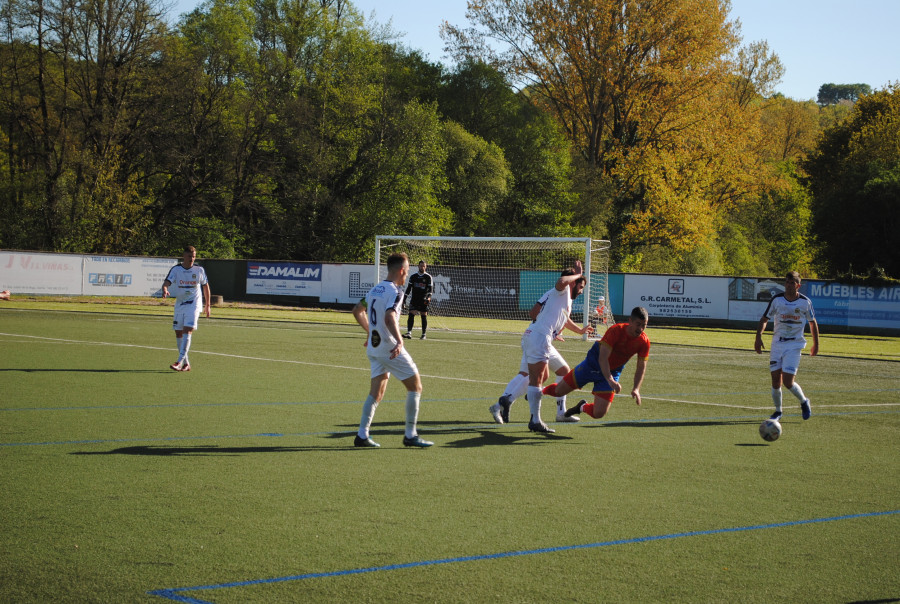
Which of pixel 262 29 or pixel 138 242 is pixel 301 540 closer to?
pixel 138 242

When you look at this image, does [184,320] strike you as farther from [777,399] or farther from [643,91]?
[643,91]

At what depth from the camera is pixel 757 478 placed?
8.03 metres

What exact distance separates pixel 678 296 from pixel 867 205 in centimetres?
1227

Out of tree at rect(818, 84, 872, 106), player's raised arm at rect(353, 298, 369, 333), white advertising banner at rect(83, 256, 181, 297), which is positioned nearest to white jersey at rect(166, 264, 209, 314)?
player's raised arm at rect(353, 298, 369, 333)

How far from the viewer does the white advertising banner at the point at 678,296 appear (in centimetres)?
3741

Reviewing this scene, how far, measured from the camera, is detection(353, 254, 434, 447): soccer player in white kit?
870cm

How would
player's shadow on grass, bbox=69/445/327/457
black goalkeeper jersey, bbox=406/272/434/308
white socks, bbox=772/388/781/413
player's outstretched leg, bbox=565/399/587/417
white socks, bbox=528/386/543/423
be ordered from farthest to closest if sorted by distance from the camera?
1. black goalkeeper jersey, bbox=406/272/434/308
2. white socks, bbox=772/388/781/413
3. player's outstretched leg, bbox=565/399/587/417
4. white socks, bbox=528/386/543/423
5. player's shadow on grass, bbox=69/445/327/457

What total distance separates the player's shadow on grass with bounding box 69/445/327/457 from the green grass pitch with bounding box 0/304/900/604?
4cm

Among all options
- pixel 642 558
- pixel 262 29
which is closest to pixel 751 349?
pixel 642 558

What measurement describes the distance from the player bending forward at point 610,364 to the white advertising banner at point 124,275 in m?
32.6

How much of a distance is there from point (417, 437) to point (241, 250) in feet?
146

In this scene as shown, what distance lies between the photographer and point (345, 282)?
41438 millimetres

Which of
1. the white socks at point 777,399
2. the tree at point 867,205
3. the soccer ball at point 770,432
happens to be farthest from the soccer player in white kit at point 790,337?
the tree at point 867,205

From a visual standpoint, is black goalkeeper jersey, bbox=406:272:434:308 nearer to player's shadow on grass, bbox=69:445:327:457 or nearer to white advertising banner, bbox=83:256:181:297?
player's shadow on grass, bbox=69:445:327:457
